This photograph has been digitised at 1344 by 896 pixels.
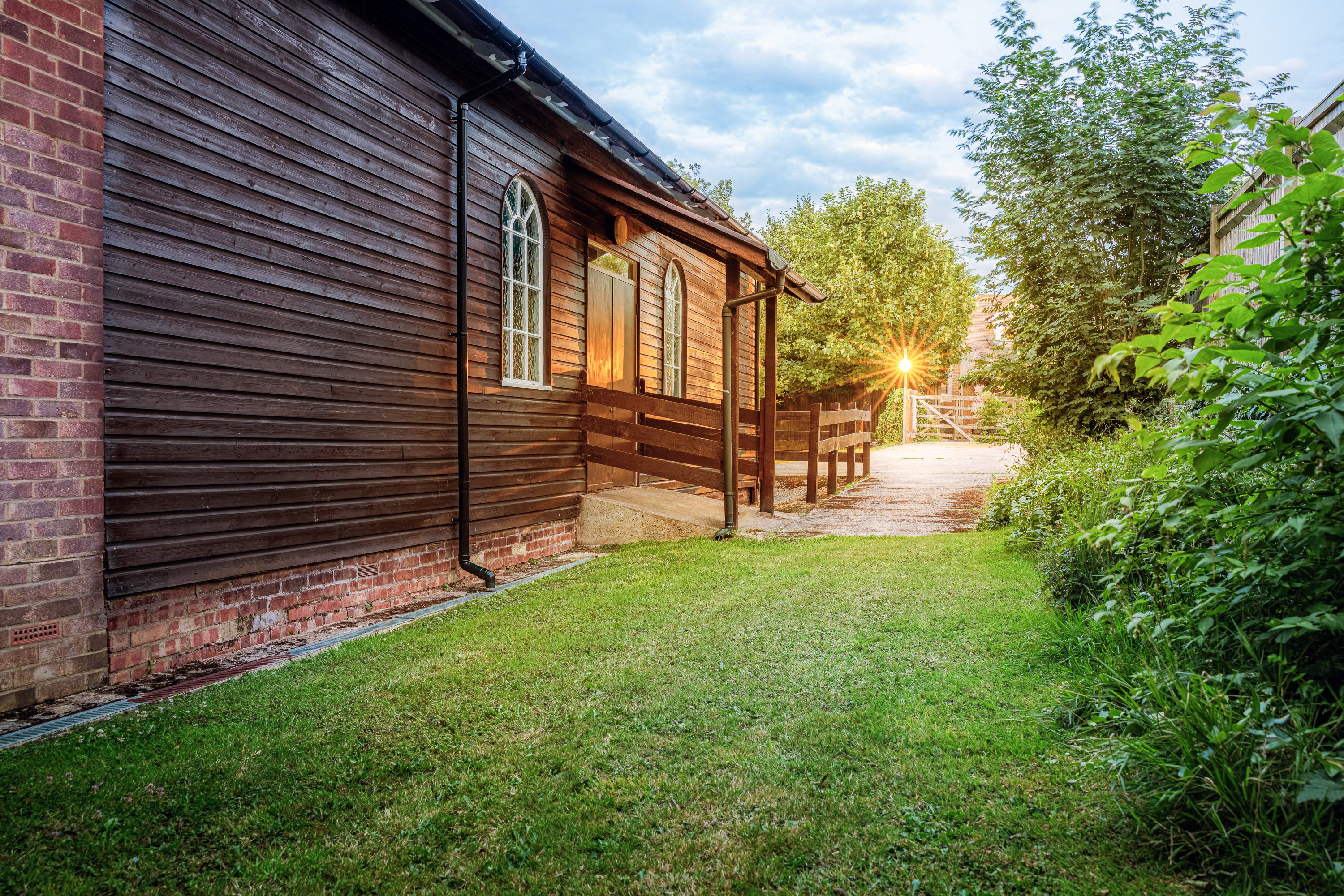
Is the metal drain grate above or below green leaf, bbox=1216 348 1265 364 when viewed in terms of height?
below

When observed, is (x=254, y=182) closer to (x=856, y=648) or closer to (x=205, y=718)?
(x=205, y=718)

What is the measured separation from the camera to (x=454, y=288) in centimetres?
568

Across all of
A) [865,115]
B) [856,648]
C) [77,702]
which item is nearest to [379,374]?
[77,702]

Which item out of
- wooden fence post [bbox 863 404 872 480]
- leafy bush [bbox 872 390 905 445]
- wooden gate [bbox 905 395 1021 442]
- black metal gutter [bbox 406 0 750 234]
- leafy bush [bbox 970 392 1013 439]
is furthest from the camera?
wooden gate [bbox 905 395 1021 442]

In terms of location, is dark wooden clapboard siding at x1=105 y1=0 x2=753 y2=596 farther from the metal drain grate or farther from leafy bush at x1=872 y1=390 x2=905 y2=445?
leafy bush at x1=872 y1=390 x2=905 y2=445

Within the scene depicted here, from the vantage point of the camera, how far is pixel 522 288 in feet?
22.0

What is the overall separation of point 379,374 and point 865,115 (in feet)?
237

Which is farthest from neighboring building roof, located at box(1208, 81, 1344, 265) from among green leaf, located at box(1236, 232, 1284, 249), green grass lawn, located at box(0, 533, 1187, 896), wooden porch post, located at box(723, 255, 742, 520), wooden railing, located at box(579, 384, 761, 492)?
wooden railing, located at box(579, 384, 761, 492)

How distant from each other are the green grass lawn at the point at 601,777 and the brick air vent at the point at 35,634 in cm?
59

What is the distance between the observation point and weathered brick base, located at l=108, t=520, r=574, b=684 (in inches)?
135

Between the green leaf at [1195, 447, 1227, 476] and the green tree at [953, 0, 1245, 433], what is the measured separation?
7.46m

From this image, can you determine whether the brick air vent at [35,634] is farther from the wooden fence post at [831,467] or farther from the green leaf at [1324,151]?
the wooden fence post at [831,467]

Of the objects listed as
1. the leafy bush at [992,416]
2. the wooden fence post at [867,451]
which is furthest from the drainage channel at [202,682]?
the leafy bush at [992,416]

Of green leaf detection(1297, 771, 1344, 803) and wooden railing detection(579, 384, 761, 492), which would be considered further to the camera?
wooden railing detection(579, 384, 761, 492)
